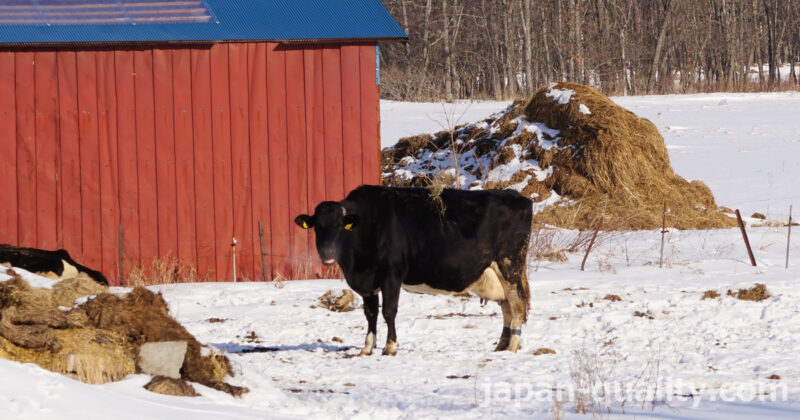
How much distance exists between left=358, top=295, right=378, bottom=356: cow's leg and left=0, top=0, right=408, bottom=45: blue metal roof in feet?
21.3

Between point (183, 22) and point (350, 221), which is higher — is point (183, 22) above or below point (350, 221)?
above

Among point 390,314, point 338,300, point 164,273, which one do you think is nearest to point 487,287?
point 390,314

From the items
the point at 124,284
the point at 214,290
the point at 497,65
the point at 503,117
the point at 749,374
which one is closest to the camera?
the point at 749,374

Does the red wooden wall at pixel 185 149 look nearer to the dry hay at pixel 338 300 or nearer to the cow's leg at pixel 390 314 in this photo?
the dry hay at pixel 338 300

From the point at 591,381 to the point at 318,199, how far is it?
8.48 metres

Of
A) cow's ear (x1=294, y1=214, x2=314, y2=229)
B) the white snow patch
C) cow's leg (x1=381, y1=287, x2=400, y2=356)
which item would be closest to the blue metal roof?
cow's ear (x1=294, y1=214, x2=314, y2=229)

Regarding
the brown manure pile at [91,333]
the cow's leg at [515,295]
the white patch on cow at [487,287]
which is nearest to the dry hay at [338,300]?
the white patch on cow at [487,287]

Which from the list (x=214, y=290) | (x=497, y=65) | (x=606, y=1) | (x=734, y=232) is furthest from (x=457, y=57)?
(x=214, y=290)

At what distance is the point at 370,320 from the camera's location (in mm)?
9711

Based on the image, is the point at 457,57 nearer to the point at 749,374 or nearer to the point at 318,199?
the point at 318,199

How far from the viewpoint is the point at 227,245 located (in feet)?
50.4

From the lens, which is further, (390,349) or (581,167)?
(581,167)

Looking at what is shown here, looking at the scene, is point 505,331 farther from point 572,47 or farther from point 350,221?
point 572,47

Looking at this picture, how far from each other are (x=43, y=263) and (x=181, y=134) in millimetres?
4803
